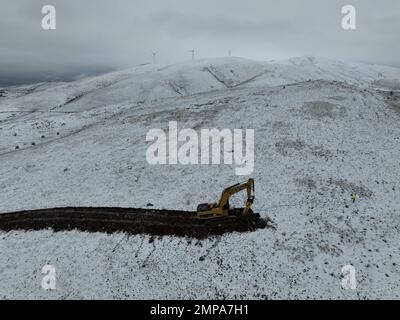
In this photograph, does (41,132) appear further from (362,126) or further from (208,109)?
(362,126)

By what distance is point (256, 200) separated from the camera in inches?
894

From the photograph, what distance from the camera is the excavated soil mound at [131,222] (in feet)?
65.0

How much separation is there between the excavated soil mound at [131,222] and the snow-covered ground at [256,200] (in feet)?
2.49

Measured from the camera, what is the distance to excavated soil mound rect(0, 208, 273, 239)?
19.8 metres

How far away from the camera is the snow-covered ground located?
53.9 feet

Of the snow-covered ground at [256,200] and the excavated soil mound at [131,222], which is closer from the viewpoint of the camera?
the snow-covered ground at [256,200]

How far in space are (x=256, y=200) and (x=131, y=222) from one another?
9456 mm

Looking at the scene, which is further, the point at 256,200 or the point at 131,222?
the point at 256,200

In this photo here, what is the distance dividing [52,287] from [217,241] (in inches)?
388

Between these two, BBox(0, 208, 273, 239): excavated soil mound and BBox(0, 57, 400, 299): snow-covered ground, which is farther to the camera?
BBox(0, 208, 273, 239): excavated soil mound

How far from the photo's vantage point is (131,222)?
2072 centimetres

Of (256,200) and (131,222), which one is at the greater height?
(256,200)

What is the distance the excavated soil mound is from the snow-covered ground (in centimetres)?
76
